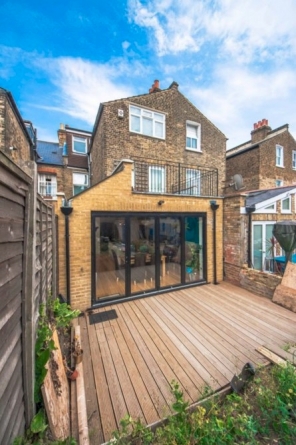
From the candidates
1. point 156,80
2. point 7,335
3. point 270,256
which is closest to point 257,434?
point 7,335

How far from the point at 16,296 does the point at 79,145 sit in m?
15.9

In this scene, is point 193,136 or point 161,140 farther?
point 193,136

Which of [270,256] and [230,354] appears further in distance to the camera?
[270,256]

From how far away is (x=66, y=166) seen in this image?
45.3 feet

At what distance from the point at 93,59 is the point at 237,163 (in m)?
12.0

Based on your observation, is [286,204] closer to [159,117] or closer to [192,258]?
[192,258]

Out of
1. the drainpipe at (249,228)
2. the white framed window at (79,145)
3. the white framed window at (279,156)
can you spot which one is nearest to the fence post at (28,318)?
the drainpipe at (249,228)

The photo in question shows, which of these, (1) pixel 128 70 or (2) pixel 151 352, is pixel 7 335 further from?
(1) pixel 128 70

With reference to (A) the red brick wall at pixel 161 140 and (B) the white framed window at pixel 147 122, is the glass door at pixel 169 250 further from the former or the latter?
(B) the white framed window at pixel 147 122

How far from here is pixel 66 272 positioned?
4.47 meters

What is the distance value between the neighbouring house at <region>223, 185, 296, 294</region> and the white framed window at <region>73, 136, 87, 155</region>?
41.9 feet

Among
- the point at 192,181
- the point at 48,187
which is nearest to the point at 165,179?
the point at 192,181

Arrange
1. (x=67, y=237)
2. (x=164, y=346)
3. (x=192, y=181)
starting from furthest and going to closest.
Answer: (x=192, y=181) → (x=67, y=237) → (x=164, y=346)

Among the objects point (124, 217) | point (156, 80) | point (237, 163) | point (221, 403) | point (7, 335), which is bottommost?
point (221, 403)
